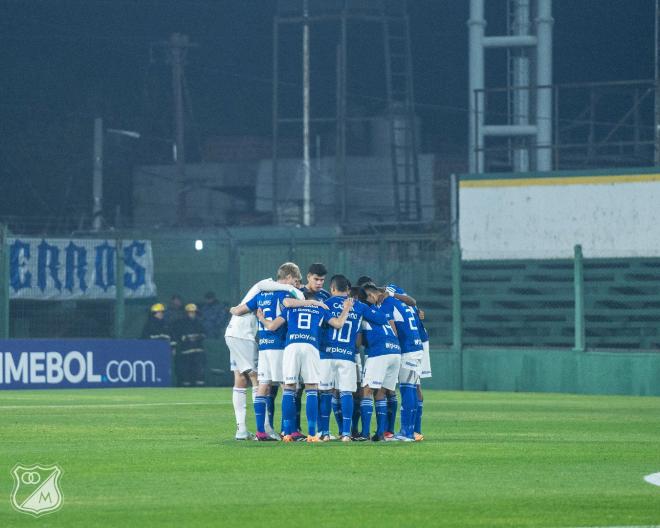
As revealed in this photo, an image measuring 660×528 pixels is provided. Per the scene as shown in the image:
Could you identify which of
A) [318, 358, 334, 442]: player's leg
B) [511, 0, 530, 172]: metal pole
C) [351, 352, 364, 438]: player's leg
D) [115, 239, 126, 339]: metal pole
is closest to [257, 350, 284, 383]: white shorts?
[318, 358, 334, 442]: player's leg

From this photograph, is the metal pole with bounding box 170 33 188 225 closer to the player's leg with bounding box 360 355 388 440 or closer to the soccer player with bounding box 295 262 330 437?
the soccer player with bounding box 295 262 330 437

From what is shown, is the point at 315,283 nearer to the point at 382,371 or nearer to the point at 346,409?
the point at 382,371

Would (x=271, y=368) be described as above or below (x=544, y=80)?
below

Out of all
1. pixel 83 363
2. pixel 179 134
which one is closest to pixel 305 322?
pixel 83 363

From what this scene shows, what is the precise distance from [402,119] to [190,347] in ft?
85.6

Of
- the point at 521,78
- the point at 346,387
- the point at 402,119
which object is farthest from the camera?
the point at 402,119

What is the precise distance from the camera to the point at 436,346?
3553 cm

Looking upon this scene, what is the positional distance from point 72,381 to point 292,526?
76.7 feet

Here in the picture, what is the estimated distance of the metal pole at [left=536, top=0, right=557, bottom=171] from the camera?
4188 centimetres

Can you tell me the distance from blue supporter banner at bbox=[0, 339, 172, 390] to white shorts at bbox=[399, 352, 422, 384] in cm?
1588

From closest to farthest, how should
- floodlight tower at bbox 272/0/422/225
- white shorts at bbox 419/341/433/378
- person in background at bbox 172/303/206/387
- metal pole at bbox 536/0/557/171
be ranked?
white shorts at bbox 419/341/433/378 < person in background at bbox 172/303/206/387 < metal pole at bbox 536/0/557/171 < floodlight tower at bbox 272/0/422/225

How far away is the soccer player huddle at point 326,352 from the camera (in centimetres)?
1783

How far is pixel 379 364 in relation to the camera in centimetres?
1808

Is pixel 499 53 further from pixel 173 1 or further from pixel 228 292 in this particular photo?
pixel 228 292
